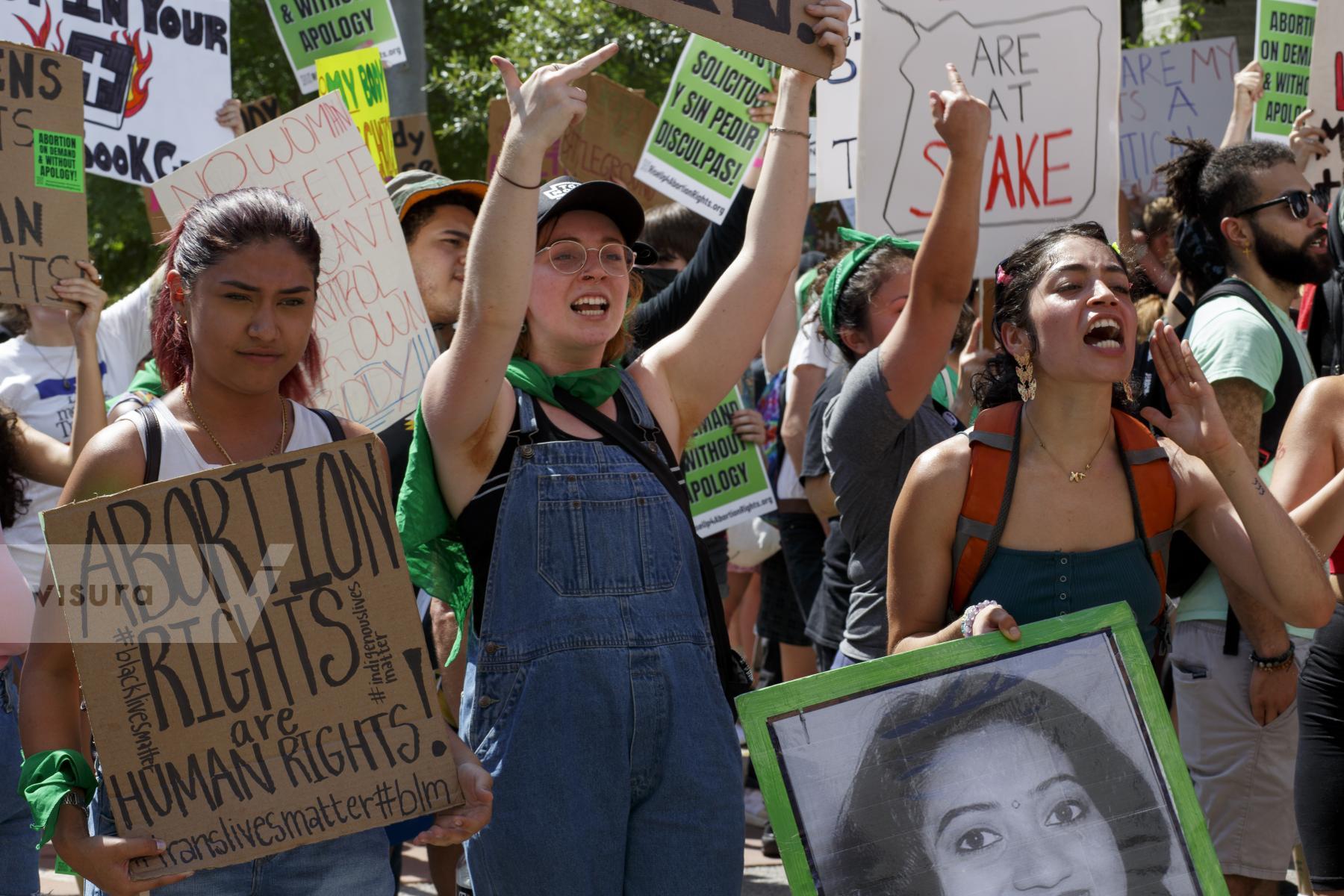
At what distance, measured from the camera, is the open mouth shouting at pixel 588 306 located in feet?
8.96

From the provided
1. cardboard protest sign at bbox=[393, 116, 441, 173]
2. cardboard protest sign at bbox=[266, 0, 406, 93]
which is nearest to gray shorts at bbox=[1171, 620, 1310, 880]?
cardboard protest sign at bbox=[266, 0, 406, 93]

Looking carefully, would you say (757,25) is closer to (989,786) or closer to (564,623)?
(564,623)

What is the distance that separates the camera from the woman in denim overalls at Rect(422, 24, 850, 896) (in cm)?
243

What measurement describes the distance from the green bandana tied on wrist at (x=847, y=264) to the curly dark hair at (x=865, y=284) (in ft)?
0.03

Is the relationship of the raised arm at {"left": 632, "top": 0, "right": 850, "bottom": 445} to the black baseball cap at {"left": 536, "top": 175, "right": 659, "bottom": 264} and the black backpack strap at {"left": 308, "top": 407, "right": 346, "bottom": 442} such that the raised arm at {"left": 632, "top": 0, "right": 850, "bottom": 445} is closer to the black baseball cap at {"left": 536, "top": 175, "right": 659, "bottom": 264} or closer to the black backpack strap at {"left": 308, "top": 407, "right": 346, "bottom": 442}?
the black baseball cap at {"left": 536, "top": 175, "right": 659, "bottom": 264}

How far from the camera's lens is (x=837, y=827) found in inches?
94.6

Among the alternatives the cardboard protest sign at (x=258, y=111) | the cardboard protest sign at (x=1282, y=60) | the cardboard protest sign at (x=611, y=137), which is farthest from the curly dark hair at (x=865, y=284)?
the cardboard protest sign at (x=1282, y=60)

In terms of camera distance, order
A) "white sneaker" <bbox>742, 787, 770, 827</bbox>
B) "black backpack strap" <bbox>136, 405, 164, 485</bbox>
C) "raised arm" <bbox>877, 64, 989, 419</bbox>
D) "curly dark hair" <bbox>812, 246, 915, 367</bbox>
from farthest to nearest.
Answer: "white sneaker" <bbox>742, 787, 770, 827</bbox>
"curly dark hair" <bbox>812, 246, 915, 367</bbox>
"raised arm" <bbox>877, 64, 989, 419</bbox>
"black backpack strap" <bbox>136, 405, 164, 485</bbox>

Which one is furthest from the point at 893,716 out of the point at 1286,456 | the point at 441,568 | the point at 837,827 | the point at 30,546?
the point at 30,546

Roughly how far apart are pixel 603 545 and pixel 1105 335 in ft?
3.42

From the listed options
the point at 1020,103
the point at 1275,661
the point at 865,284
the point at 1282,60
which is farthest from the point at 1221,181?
the point at 1282,60

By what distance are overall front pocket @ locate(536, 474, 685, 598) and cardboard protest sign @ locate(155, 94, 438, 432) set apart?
1.49m

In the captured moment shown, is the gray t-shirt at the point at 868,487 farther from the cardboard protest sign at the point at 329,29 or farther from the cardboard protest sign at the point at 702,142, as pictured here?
the cardboard protest sign at the point at 329,29

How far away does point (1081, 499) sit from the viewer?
2.74 meters
